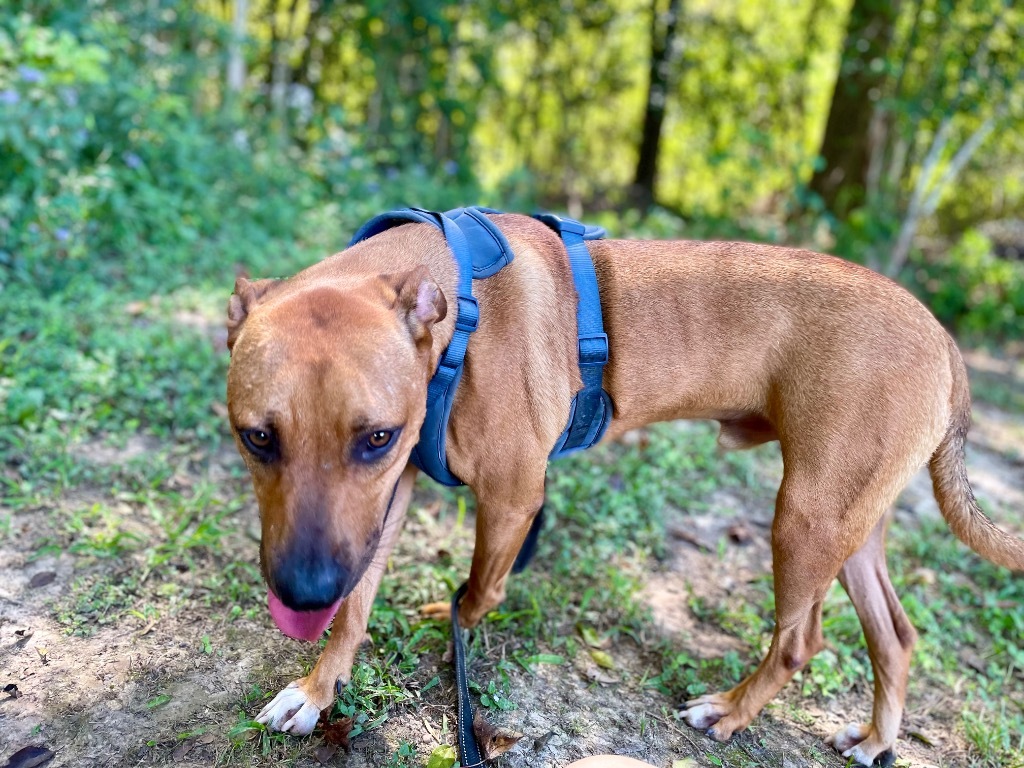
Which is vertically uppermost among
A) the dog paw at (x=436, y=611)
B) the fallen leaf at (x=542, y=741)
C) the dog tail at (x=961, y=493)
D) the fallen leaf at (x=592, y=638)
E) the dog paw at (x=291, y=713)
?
the dog tail at (x=961, y=493)

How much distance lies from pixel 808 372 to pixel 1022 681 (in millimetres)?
1921

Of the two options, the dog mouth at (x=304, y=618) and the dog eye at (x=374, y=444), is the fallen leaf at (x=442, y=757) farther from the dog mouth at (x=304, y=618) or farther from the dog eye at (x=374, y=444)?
the dog eye at (x=374, y=444)

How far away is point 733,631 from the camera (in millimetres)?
3479

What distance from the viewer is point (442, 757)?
2445 millimetres

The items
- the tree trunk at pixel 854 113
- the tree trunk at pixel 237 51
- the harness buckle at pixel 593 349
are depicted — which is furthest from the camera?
the tree trunk at pixel 854 113

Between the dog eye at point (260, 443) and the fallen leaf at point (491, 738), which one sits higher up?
the dog eye at point (260, 443)

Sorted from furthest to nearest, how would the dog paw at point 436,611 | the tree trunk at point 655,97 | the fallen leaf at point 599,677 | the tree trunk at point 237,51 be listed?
the tree trunk at point 655,97 → the tree trunk at point 237,51 → the dog paw at point 436,611 → the fallen leaf at point 599,677

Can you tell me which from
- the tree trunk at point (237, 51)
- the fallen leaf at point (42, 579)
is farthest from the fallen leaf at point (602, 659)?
the tree trunk at point (237, 51)

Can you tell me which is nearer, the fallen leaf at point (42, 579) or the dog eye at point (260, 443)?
the dog eye at point (260, 443)

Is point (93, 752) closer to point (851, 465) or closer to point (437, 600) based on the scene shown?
point (437, 600)

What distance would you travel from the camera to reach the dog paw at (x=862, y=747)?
2889 millimetres

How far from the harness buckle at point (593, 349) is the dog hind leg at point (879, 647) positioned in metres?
1.27

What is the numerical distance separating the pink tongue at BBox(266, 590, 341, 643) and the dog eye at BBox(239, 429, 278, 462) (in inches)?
14.8

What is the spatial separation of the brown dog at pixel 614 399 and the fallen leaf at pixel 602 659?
0.36 m
